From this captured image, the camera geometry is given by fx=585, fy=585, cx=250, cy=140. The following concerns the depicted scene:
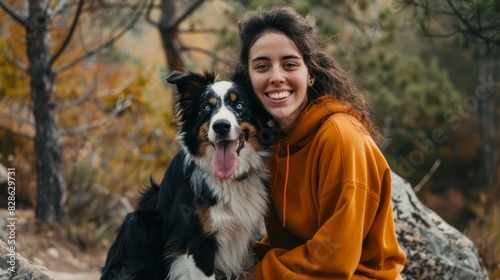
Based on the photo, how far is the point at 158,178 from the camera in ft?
33.6

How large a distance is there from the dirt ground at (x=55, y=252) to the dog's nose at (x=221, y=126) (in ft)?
12.6

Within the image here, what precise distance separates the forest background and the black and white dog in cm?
92

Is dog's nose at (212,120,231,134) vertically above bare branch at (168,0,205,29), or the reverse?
bare branch at (168,0,205,29)

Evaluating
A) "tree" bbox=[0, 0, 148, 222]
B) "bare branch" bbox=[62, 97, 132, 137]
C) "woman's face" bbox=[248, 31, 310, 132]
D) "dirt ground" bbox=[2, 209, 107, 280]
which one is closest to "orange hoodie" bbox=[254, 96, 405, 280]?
→ "woman's face" bbox=[248, 31, 310, 132]

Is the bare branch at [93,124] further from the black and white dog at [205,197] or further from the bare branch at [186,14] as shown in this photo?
the black and white dog at [205,197]

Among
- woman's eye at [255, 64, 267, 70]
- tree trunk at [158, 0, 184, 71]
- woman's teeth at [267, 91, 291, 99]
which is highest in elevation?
tree trunk at [158, 0, 184, 71]

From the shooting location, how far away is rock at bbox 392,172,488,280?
422cm

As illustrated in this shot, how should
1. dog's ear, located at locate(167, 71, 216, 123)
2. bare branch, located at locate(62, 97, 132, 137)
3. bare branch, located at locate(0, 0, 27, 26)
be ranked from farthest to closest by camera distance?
bare branch, located at locate(62, 97, 132, 137) → bare branch, located at locate(0, 0, 27, 26) → dog's ear, located at locate(167, 71, 216, 123)

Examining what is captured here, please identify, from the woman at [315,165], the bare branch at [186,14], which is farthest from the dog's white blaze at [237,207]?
the bare branch at [186,14]

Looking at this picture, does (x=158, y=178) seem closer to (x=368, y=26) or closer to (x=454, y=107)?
(x=368, y=26)

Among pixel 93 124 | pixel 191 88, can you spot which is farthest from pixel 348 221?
pixel 93 124

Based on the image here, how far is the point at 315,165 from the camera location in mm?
3066

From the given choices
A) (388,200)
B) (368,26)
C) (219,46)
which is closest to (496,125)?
(368,26)

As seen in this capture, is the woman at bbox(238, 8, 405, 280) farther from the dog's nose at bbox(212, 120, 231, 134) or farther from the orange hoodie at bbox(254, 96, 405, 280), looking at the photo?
the dog's nose at bbox(212, 120, 231, 134)
